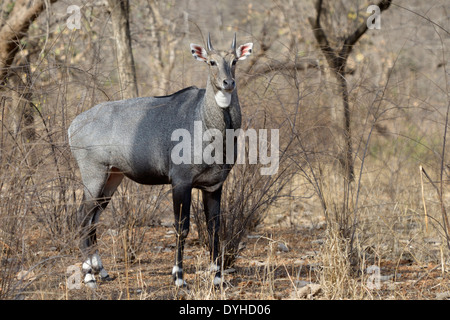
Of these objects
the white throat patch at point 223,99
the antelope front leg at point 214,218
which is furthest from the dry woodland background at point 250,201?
the white throat patch at point 223,99

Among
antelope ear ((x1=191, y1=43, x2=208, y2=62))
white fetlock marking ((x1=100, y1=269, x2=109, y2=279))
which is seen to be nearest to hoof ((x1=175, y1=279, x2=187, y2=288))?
white fetlock marking ((x1=100, y1=269, x2=109, y2=279))

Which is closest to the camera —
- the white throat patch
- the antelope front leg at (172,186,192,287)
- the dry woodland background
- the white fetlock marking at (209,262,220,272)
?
the dry woodland background

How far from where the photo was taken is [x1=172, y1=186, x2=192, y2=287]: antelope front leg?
16.7 feet

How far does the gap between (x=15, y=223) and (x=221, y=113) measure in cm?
191

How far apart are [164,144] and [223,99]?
0.68 metres

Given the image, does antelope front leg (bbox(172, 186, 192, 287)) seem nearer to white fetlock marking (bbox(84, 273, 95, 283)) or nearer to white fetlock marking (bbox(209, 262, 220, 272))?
white fetlock marking (bbox(209, 262, 220, 272))

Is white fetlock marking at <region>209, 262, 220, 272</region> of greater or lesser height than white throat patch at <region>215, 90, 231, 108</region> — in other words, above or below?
below

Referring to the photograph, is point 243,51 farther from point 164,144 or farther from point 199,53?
point 164,144

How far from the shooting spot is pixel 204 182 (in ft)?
17.2

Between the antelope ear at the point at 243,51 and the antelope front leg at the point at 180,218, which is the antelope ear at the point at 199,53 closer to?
the antelope ear at the point at 243,51
